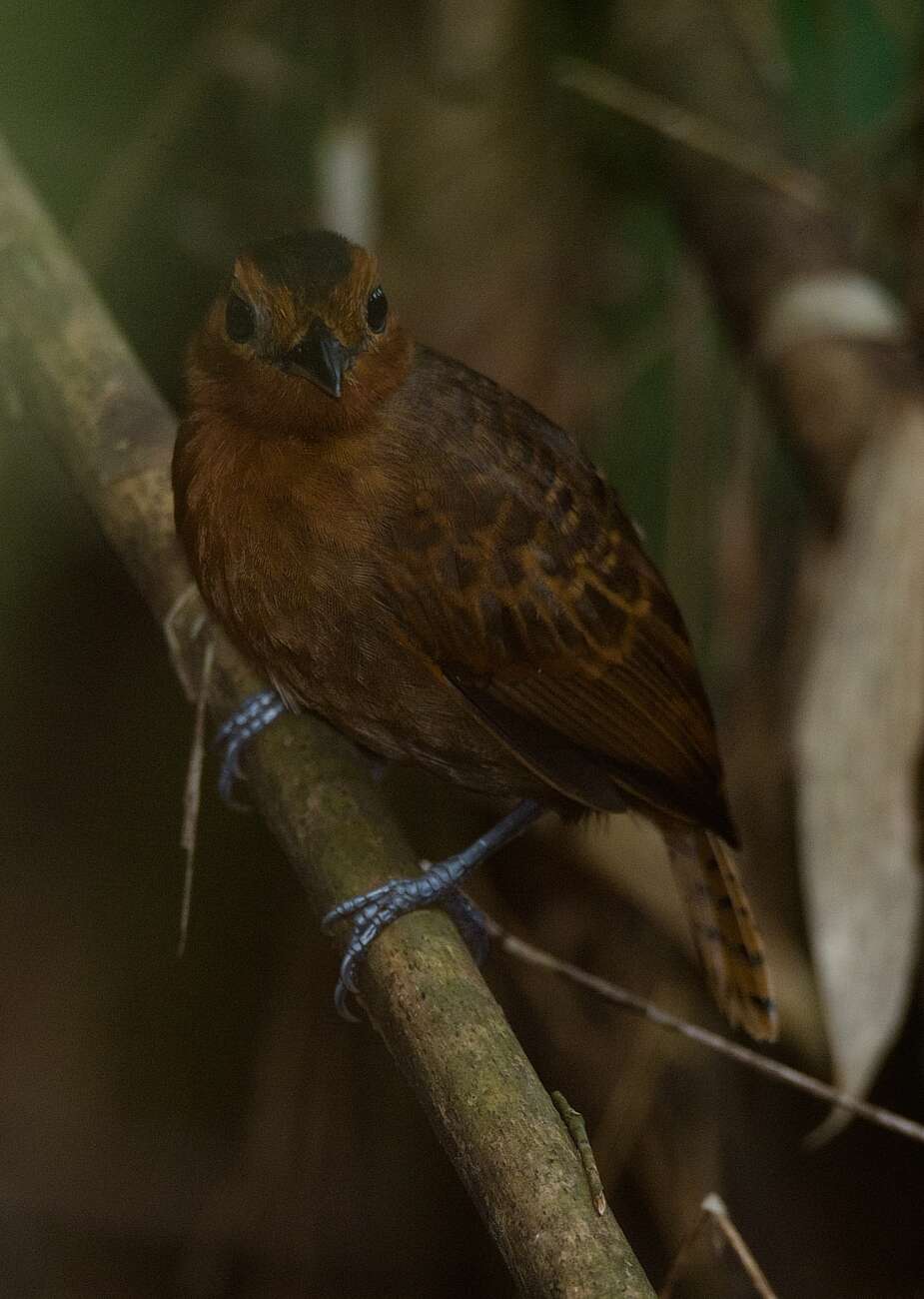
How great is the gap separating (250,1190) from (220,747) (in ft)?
3.52

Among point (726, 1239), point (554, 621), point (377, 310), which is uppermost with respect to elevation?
point (377, 310)

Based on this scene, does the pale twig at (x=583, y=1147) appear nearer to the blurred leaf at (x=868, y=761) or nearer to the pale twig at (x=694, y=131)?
the blurred leaf at (x=868, y=761)

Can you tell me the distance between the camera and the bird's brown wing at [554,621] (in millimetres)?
2141

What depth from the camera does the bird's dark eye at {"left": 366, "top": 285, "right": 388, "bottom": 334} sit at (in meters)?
2.13

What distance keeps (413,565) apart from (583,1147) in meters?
0.84

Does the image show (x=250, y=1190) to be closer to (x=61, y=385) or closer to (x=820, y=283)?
(x=61, y=385)

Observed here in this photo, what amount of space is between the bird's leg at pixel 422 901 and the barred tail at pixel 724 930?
28cm

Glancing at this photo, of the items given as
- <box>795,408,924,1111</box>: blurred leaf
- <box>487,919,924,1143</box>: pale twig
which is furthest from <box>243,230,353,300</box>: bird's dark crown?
<box>795,408,924,1111</box>: blurred leaf

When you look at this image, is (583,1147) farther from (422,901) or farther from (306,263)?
(306,263)

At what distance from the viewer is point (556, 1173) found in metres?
1.49

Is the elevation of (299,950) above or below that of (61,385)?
below

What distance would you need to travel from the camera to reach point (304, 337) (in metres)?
2.05

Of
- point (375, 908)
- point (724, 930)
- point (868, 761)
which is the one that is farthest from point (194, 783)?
point (868, 761)

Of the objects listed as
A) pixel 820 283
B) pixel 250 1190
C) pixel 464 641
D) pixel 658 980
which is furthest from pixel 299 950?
pixel 820 283
